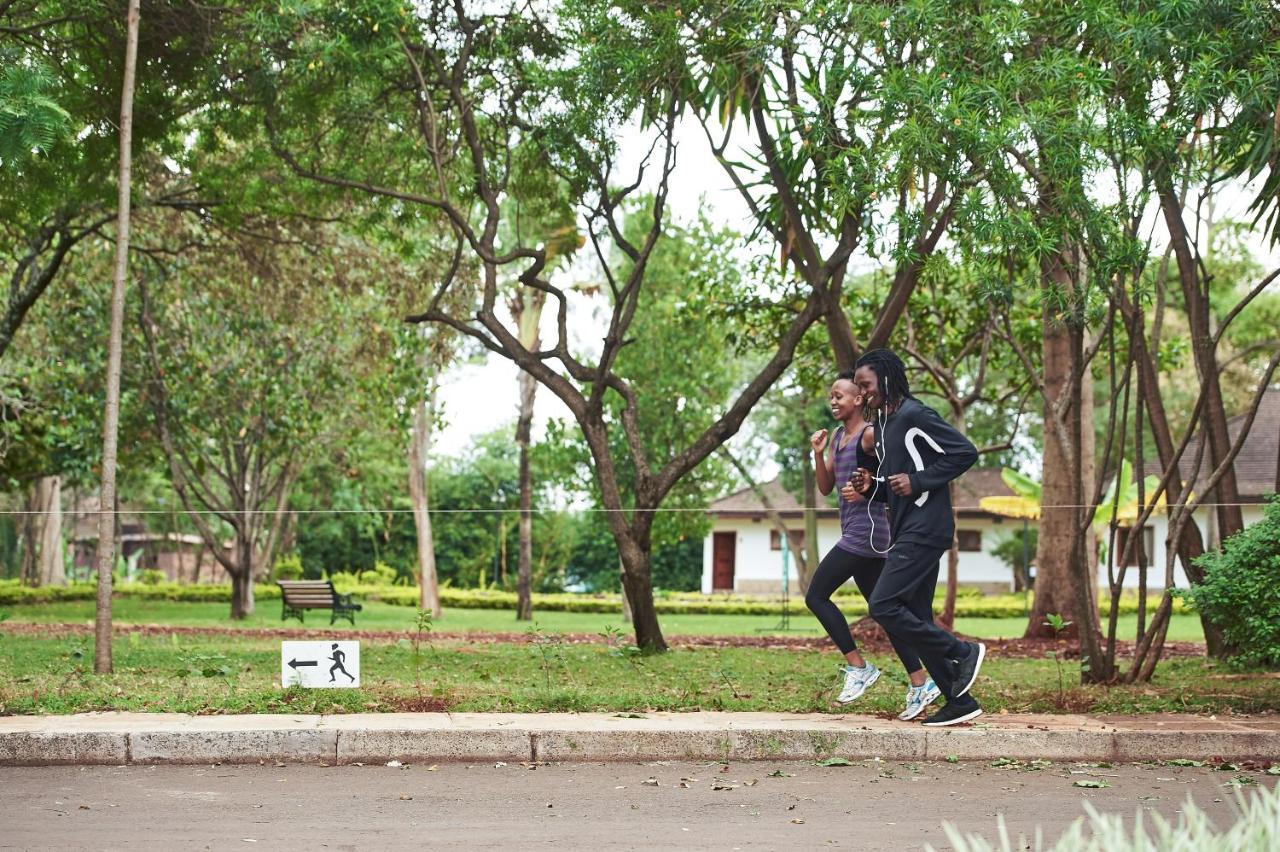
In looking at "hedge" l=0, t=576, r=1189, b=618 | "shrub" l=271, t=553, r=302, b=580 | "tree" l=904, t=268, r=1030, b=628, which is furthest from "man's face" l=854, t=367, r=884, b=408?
"shrub" l=271, t=553, r=302, b=580

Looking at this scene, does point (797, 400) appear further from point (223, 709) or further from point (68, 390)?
point (223, 709)

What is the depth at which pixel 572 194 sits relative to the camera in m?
14.7

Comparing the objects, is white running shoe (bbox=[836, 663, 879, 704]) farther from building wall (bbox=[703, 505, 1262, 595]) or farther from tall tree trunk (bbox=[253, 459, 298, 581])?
building wall (bbox=[703, 505, 1262, 595])

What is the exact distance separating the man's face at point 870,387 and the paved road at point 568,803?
2.14 meters

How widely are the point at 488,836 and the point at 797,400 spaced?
103 feet

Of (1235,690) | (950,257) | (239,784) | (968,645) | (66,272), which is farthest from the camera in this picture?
(66,272)

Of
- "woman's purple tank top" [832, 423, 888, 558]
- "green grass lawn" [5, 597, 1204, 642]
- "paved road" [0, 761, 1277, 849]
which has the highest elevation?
"woman's purple tank top" [832, 423, 888, 558]

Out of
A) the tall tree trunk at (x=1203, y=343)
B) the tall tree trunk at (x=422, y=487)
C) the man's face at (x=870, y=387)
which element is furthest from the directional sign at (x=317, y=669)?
the tall tree trunk at (x=422, y=487)

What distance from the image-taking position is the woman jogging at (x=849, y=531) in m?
8.37

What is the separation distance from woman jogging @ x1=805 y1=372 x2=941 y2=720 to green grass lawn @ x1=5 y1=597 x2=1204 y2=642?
516 inches

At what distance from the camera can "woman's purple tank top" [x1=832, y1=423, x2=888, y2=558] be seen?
8359mm

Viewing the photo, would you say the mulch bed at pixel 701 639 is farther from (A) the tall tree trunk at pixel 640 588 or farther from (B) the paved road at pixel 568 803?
(B) the paved road at pixel 568 803

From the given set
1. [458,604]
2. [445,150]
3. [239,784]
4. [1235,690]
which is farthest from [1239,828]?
[458,604]

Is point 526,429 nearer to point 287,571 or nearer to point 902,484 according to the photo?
point 287,571
